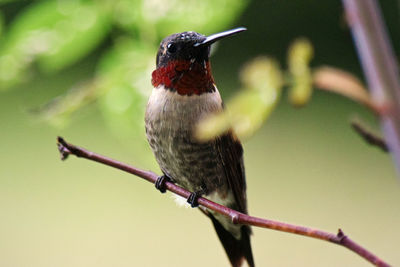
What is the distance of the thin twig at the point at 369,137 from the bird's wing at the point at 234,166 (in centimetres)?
91

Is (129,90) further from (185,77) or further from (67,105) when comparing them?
(185,77)

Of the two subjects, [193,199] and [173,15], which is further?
[193,199]

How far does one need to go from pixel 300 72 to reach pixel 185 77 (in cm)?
92

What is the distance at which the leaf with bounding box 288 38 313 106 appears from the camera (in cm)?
65

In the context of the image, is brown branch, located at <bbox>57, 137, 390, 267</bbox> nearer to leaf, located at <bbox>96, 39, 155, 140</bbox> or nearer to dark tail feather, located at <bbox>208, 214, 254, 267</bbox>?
leaf, located at <bbox>96, 39, 155, 140</bbox>

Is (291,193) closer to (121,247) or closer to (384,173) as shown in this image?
(384,173)

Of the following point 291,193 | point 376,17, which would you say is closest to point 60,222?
point 291,193

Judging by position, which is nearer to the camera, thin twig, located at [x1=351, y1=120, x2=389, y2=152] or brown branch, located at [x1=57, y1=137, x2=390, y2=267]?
brown branch, located at [x1=57, y1=137, x2=390, y2=267]

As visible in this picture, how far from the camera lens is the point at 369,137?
0.79 meters

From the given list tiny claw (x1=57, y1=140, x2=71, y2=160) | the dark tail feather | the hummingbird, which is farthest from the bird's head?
the dark tail feather

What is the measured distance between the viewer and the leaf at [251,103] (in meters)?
0.62

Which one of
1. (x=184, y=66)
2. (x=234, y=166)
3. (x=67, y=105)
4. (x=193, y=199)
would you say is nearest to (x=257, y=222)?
(x=67, y=105)

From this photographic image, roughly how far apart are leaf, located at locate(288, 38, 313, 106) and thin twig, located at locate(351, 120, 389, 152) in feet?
0.42

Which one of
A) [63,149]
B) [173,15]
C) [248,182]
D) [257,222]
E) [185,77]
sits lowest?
[257,222]
